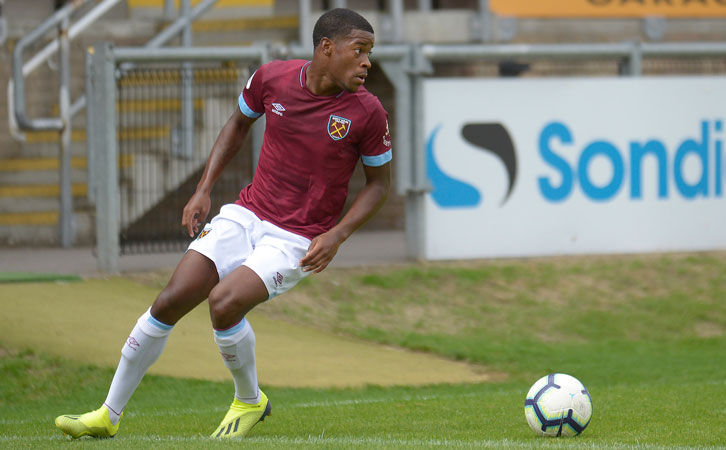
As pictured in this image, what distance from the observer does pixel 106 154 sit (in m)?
12.2

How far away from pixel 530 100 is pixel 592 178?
1138 mm

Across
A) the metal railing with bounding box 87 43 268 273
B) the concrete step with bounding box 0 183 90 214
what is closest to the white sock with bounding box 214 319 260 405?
the metal railing with bounding box 87 43 268 273

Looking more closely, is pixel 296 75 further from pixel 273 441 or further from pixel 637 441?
pixel 637 441

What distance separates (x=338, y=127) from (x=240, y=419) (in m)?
1.68

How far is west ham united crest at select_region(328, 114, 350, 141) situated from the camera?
6.27 metres

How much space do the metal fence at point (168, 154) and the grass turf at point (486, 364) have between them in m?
2.84

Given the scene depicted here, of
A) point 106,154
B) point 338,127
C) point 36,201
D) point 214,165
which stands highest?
point 338,127

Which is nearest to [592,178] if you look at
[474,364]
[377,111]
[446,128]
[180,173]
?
[446,128]

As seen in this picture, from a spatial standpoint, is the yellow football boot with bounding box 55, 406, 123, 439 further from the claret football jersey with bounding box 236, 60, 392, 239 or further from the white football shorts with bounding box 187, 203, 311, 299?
the claret football jersey with bounding box 236, 60, 392, 239

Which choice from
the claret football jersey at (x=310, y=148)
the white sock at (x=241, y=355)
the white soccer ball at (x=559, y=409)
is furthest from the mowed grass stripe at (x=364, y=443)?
the claret football jersey at (x=310, y=148)

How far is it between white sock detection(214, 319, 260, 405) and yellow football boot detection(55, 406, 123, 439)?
684 mm

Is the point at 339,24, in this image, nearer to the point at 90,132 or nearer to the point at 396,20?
the point at 90,132

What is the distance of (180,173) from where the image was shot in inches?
595

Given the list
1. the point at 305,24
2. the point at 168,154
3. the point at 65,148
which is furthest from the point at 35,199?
the point at 305,24
